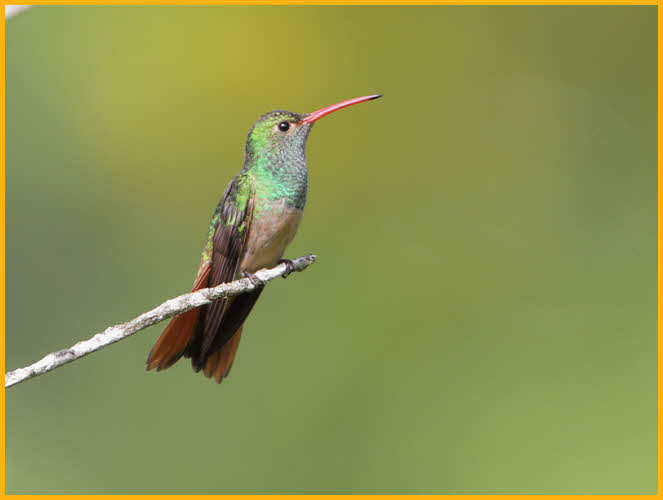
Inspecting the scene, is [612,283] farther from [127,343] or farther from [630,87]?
[127,343]

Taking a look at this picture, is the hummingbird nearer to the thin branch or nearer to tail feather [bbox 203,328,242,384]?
tail feather [bbox 203,328,242,384]

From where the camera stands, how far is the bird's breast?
9.22 ft

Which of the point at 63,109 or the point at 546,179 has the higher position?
the point at 63,109

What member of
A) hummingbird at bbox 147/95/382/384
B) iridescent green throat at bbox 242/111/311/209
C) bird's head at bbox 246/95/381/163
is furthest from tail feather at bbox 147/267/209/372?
bird's head at bbox 246/95/381/163

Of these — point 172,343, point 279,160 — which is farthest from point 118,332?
point 279,160

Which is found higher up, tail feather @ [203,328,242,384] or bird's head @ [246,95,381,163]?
bird's head @ [246,95,381,163]

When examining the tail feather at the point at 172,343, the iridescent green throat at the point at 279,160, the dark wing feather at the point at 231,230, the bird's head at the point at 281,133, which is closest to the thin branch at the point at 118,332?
the tail feather at the point at 172,343

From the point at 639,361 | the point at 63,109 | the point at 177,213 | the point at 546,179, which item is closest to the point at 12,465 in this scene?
the point at 177,213

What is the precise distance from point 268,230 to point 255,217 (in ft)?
0.23

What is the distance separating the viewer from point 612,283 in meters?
6.70

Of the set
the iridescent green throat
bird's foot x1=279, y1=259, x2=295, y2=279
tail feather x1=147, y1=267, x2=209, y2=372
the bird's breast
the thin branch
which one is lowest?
the thin branch

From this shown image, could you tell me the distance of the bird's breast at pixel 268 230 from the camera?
2811 millimetres

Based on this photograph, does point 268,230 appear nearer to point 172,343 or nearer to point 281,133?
point 281,133

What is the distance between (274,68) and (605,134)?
321cm
